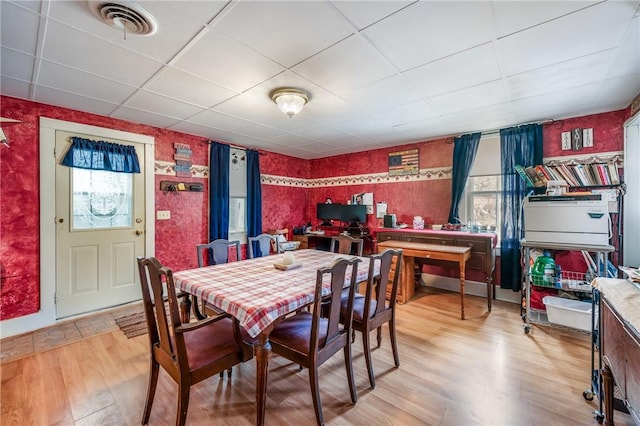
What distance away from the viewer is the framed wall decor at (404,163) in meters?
4.52

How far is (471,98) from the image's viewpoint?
107 inches

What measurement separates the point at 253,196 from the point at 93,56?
3.13m

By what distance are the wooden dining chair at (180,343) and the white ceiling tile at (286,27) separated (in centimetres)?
147

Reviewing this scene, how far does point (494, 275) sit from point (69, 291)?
5386 mm

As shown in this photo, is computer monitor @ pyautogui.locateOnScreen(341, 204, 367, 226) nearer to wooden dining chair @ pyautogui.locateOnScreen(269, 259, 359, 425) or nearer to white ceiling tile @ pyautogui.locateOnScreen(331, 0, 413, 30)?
wooden dining chair @ pyautogui.locateOnScreen(269, 259, 359, 425)

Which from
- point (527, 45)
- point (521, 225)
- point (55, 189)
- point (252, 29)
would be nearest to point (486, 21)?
point (527, 45)

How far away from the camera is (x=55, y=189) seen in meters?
2.98

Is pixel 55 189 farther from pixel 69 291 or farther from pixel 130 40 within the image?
pixel 130 40

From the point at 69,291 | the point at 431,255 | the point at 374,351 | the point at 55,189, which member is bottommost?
the point at 374,351

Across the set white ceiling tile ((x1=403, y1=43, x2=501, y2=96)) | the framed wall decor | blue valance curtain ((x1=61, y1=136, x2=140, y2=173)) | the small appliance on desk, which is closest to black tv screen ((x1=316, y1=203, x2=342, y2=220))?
the small appliance on desk

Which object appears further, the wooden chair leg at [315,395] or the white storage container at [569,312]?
the white storage container at [569,312]

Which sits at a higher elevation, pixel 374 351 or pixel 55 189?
pixel 55 189

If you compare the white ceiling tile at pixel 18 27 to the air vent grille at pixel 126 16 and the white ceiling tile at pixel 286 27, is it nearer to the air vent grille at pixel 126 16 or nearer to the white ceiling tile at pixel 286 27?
the air vent grille at pixel 126 16

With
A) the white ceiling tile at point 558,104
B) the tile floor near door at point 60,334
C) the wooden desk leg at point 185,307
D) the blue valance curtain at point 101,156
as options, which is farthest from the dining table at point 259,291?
the white ceiling tile at point 558,104
